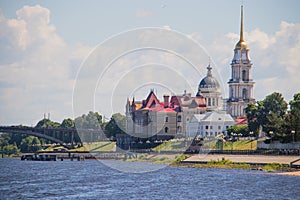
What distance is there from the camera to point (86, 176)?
389 ft

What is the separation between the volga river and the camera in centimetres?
8575

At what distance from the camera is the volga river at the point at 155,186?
85.8 meters

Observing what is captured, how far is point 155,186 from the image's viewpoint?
9856 cm

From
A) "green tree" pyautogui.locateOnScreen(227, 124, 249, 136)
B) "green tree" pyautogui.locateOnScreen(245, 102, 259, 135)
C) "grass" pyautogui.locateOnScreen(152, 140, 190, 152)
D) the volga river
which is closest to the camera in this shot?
the volga river

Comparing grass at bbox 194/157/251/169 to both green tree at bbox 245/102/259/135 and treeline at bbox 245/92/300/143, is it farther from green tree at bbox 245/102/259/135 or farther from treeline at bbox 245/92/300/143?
green tree at bbox 245/102/259/135

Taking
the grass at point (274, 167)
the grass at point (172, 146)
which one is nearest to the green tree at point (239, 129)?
the grass at point (172, 146)

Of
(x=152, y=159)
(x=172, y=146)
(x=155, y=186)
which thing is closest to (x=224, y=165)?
(x=152, y=159)

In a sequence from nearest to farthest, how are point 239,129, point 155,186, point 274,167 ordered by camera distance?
1. point 155,186
2. point 274,167
3. point 239,129

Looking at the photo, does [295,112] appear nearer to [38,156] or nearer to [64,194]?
[64,194]

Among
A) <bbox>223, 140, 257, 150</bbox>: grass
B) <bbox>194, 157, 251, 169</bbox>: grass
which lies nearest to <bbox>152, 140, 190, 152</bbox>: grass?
<bbox>223, 140, 257, 150</bbox>: grass

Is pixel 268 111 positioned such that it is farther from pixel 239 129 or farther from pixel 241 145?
pixel 239 129

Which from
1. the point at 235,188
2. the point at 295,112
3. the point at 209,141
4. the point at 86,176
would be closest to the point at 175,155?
the point at 209,141

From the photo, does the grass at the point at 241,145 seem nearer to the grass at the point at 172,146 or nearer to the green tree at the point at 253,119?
the green tree at the point at 253,119

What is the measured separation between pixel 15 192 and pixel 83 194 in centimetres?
849
